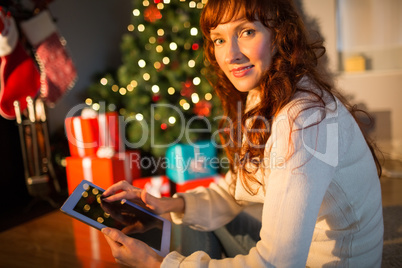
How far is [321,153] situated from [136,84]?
1646 millimetres

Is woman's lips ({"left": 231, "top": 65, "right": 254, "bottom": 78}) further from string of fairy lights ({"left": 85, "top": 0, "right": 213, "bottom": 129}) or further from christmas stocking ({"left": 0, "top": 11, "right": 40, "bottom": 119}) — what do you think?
christmas stocking ({"left": 0, "top": 11, "right": 40, "bottom": 119})

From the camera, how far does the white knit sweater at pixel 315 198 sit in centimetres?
55

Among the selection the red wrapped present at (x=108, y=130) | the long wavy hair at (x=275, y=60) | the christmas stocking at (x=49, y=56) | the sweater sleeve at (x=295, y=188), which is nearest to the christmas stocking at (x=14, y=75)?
the christmas stocking at (x=49, y=56)

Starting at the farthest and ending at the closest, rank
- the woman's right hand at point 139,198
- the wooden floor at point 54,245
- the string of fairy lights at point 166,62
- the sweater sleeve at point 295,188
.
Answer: the string of fairy lights at point 166,62
the wooden floor at point 54,245
the woman's right hand at point 139,198
the sweater sleeve at point 295,188

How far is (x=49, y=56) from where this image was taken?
6.20ft

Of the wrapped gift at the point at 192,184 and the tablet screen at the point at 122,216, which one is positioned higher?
the tablet screen at the point at 122,216

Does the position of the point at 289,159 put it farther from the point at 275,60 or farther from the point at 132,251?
the point at 132,251

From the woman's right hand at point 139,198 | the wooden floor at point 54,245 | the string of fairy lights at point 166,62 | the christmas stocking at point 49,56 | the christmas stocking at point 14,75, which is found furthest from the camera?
the string of fairy lights at point 166,62

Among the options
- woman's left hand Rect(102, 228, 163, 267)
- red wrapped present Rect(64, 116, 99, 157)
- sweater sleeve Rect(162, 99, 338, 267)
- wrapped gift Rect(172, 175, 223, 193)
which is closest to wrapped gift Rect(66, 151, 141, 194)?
red wrapped present Rect(64, 116, 99, 157)

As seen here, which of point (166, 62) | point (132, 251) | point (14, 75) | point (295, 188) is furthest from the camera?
point (166, 62)

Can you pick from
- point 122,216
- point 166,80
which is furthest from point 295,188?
point 166,80

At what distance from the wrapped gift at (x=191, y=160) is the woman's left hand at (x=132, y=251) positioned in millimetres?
1226

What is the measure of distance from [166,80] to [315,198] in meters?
1.64

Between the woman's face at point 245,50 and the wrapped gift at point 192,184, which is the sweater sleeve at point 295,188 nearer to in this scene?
the woman's face at point 245,50
